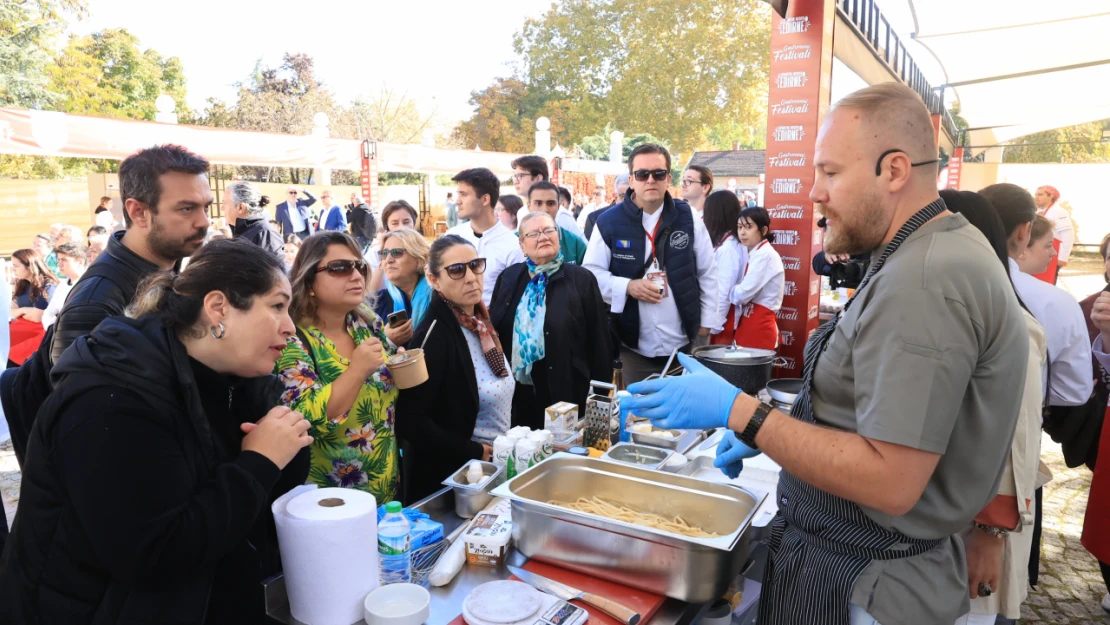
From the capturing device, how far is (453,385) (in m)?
2.84

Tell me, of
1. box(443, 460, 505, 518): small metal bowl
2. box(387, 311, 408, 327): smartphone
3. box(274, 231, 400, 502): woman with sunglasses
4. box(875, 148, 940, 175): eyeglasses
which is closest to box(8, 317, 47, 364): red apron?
box(387, 311, 408, 327): smartphone

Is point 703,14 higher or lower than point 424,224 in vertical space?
higher

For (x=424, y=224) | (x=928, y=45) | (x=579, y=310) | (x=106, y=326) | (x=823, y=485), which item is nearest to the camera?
(x=823, y=485)

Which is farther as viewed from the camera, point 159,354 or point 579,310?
point 579,310

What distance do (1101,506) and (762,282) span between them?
8.45 ft

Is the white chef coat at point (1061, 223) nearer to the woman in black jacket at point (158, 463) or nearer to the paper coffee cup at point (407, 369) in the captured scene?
the paper coffee cup at point (407, 369)

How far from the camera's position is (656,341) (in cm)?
431

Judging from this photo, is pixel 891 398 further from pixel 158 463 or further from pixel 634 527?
pixel 158 463

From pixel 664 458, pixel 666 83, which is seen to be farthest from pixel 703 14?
pixel 664 458

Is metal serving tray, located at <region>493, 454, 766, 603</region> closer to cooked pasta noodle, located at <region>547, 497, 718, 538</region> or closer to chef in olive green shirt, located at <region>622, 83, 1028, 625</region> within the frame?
cooked pasta noodle, located at <region>547, 497, 718, 538</region>

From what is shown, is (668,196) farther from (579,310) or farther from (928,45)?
(928,45)

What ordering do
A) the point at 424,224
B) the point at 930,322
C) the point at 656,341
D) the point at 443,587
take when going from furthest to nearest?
the point at 424,224 → the point at 656,341 → the point at 443,587 → the point at 930,322

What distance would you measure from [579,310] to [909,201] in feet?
7.37

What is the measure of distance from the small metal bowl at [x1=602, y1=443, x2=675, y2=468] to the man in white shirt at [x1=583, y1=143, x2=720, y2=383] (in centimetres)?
177
